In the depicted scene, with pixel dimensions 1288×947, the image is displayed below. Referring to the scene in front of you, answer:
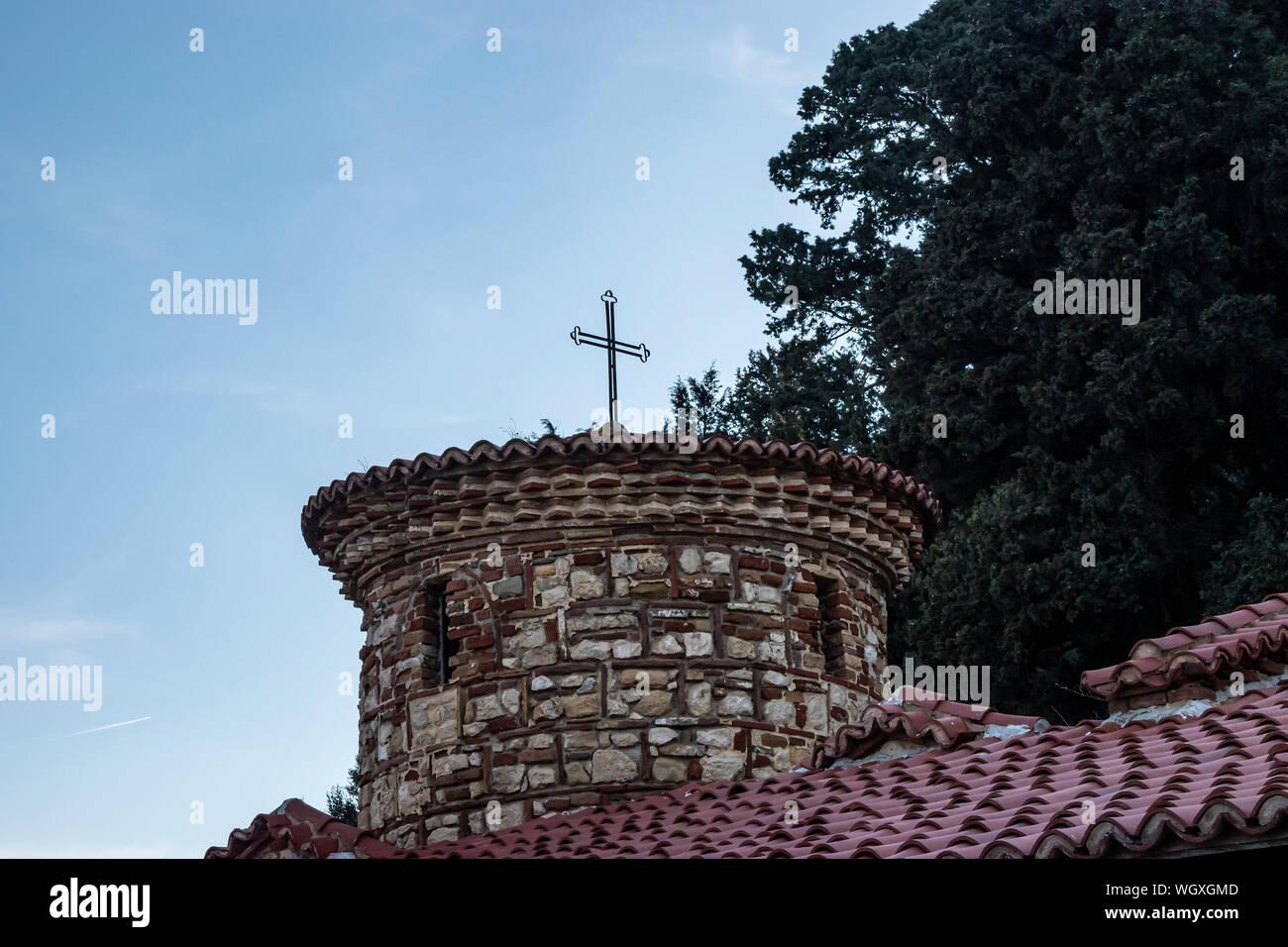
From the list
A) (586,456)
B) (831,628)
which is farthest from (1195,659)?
(586,456)

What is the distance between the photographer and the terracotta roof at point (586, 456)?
33.0ft

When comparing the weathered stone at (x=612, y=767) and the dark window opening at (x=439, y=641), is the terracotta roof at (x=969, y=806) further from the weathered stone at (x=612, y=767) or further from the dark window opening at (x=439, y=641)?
the dark window opening at (x=439, y=641)

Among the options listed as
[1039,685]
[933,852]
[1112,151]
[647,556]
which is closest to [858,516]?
[647,556]

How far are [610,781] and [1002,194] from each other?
12.1 meters

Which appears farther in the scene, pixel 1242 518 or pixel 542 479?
pixel 1242 518

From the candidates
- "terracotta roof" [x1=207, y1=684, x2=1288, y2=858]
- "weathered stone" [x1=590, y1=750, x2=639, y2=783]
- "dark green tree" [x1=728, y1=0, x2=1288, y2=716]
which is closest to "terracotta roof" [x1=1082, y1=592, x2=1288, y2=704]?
"terracotta roof" [x1=207, y1=684, x2=1288, y2=858]

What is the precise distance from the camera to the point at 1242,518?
56.6 ft

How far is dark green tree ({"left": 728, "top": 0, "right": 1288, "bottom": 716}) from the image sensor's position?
55.7 ft

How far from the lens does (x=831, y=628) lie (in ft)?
35.2

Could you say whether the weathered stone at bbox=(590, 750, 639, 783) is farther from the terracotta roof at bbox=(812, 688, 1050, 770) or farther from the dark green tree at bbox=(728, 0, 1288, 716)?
the dark green tree at bbox=(728, 0, 1288, 716)

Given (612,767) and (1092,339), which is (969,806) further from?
(1092,339)

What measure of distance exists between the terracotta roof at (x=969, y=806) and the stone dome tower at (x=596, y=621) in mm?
431

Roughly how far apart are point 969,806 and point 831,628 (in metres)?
3.20

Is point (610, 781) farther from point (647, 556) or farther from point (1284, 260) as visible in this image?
point (1284, 260)
